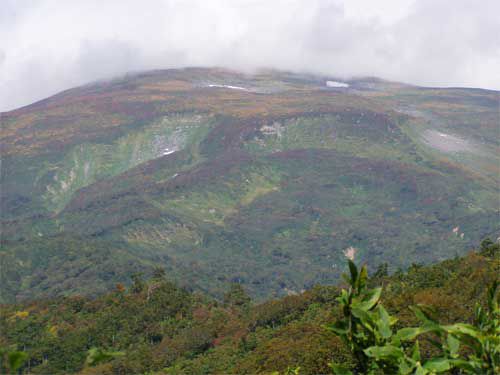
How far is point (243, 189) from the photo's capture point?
147 meters

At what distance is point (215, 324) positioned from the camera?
1649 inches

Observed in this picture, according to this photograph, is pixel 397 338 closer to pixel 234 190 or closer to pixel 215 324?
pixel 215 324

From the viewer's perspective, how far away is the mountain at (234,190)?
107 meters

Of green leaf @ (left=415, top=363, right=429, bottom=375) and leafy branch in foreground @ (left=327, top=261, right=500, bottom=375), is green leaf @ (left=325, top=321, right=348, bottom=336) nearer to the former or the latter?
leafy branch in foreground @ (left=327, top=261, right=500, bottom=375)

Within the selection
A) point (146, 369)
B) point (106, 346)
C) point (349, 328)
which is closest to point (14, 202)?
point (106, 346)

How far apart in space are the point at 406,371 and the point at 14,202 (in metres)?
156

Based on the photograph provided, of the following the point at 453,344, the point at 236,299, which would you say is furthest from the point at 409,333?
the point at 236,299

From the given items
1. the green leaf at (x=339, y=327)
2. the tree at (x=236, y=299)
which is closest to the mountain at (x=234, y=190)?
the tree at (x=236, y=299)

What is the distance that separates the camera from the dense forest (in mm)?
23844

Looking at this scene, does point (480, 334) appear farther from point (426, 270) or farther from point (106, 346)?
point (106, 346)

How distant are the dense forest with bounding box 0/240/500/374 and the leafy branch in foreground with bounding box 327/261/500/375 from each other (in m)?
13.4

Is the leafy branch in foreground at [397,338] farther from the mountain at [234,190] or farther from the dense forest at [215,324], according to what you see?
the mountain at [234,190]

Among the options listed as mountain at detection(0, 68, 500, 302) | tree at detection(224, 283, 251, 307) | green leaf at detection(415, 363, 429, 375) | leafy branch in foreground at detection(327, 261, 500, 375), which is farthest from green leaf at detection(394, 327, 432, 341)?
mountain at detection(0, 68, 500, 302)

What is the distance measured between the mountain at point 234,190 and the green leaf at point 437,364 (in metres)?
77.8
